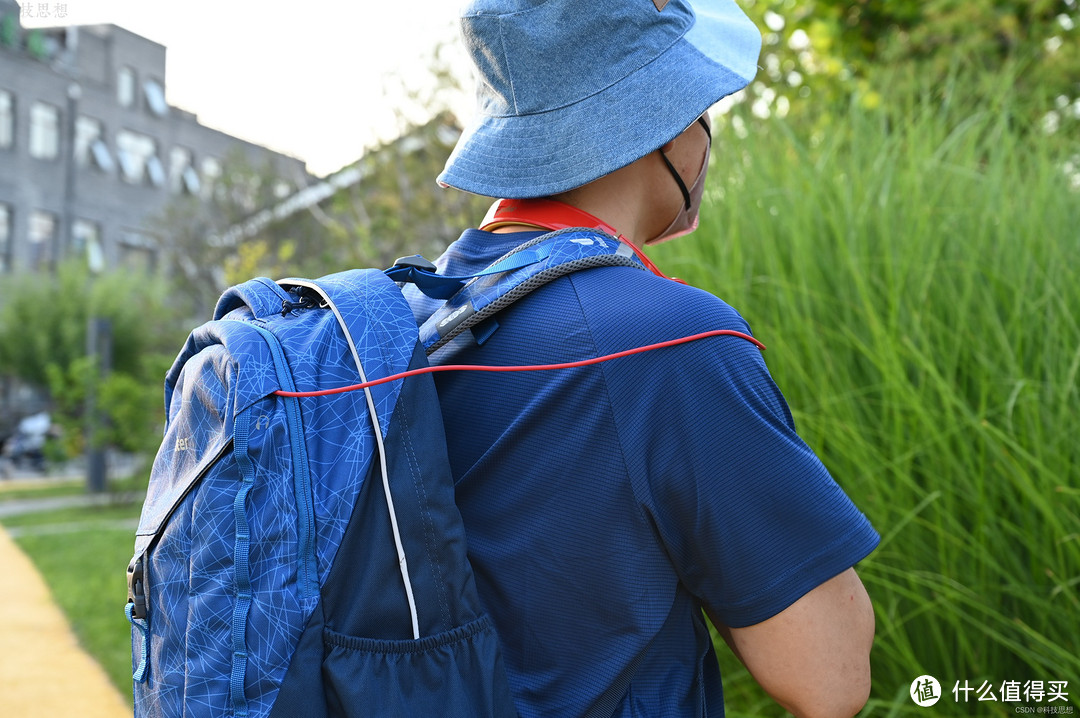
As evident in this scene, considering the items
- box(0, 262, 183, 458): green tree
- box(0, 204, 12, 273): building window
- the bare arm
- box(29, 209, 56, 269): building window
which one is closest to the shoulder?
the bare arm

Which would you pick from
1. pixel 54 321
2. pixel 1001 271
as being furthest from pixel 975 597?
pixel 54 321

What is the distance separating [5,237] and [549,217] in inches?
1234

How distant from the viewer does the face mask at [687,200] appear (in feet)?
4.20

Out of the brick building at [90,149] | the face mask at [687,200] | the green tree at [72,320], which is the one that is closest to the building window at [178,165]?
the brick building at [90,149]

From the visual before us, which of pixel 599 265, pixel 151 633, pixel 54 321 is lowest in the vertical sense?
pixel 151 633

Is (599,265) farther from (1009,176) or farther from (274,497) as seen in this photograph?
(1009,176)

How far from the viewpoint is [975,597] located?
6.26ft

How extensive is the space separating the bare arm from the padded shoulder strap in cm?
44

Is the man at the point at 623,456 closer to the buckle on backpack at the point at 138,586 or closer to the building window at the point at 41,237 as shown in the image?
the buckle on backpack at the point at 138,586

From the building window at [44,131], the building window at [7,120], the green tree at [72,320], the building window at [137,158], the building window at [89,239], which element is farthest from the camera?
the building window at [137,158]

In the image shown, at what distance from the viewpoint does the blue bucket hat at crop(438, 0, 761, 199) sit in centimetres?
115

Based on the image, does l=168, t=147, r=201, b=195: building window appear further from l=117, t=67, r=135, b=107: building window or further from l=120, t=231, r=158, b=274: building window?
l=117, t=67, r=135, b=107: building window

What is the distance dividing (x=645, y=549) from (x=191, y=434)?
21.8 inches

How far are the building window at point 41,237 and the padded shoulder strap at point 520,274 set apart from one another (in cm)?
3111
